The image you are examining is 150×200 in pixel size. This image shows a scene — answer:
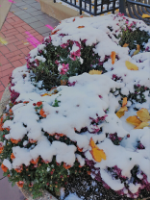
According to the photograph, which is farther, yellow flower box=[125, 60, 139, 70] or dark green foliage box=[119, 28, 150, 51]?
dark green foliage box=[119, 28, 150, 51]

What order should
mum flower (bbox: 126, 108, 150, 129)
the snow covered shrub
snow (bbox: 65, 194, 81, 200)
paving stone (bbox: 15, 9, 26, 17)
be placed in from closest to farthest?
the snow covered shrub
snow (bbox: 65, 194, 81, 200)
mum flower (bbox: 126, 108, 150, 129)
paving stone (bbox: 15, 9, 26, 17)

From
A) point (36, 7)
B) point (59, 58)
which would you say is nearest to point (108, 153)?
point (59, 58)

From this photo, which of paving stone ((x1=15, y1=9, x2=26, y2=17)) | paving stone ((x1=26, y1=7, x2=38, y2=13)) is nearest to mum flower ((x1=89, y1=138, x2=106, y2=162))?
paving stone ((x1=15, y1=9, x2=26, y2=17))

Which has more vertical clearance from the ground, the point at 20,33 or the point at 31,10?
the point at 31,10

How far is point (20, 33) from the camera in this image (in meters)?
3.99

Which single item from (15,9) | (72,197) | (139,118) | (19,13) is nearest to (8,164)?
(72,197)

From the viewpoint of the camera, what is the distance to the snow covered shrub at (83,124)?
3.55ft

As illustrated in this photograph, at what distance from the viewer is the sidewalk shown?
10.4 feet

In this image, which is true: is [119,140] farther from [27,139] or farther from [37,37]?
[37,37]

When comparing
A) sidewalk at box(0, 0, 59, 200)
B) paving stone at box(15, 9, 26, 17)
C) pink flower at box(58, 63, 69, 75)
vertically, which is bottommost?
sidewalk at box(0, 0, 59, 200)

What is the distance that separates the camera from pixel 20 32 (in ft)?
13.2

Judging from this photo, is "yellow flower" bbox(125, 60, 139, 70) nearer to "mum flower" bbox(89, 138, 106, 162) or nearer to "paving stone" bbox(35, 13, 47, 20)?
"mum flower" bbox(89, 138, 106, 162)

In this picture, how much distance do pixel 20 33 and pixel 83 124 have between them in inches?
137

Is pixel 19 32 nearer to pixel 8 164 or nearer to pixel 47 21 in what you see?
pixel 47 21
